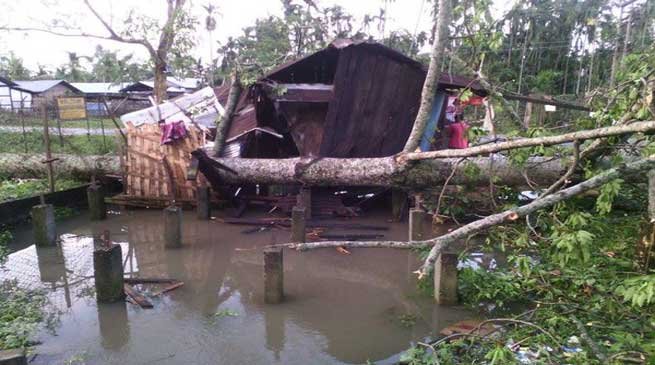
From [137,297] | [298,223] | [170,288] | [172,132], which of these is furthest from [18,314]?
[172,132]

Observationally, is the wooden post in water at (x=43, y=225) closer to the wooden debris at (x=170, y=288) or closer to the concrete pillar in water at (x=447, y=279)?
the wooden debris at (x=170, y=288)

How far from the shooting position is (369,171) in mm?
7832

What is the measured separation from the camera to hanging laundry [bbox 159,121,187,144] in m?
9.37

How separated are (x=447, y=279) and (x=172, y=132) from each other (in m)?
6.45

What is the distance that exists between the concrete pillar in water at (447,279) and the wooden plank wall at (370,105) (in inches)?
181

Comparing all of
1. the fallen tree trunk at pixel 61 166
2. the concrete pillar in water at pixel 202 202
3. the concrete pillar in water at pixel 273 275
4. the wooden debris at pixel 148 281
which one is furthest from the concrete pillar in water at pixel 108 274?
the fallen tree trunk at pixel 61 166

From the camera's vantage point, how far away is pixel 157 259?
6973 millimetres

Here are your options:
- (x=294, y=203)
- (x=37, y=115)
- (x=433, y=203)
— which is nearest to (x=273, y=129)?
(x=294, y=203)

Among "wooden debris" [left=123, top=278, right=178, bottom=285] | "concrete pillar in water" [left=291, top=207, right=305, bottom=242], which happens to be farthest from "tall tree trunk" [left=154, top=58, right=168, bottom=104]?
"wooden debris" [left=123, top=278, right=178, bottom=285]

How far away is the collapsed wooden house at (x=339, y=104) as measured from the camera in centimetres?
907

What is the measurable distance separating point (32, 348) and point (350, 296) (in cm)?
331

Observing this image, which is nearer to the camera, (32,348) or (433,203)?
(32,348)

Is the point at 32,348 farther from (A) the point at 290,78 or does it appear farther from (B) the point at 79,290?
(A) the point at 290,78

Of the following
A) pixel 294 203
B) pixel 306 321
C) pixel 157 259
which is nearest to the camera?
pixel 306 321
